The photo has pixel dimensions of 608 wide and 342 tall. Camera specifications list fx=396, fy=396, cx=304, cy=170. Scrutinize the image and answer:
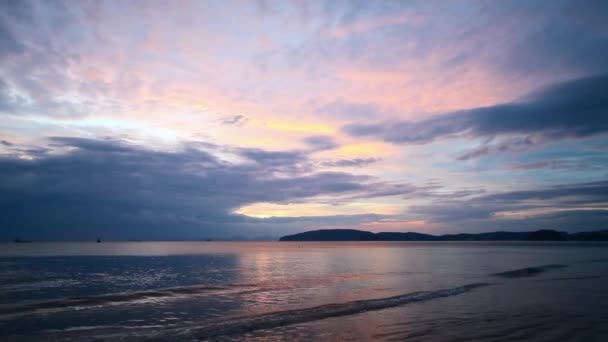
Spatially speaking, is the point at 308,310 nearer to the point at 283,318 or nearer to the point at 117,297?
the point at 283,318

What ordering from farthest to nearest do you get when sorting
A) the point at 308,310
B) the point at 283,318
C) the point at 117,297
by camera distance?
the point at 117,297
the point at 308,310
the point at 283,318

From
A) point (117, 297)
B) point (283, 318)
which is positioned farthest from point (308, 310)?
point (117, 297)

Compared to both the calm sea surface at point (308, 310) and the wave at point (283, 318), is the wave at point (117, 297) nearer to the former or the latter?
the calm sea surface at point (308, 310)

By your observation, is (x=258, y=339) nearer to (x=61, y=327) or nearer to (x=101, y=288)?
(x=61, y=327)

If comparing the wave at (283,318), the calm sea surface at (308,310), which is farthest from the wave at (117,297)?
the wave at (283,318)

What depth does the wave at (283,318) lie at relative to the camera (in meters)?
17.2

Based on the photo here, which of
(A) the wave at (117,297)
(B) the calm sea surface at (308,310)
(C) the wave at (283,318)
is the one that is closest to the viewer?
(B) the calm sea surface at (308,310)

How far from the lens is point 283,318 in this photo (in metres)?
20.1

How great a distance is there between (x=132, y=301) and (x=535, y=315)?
23.9 m

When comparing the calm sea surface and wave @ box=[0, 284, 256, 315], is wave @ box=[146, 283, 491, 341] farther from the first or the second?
wave @ box=[0, 284, 256, 315]

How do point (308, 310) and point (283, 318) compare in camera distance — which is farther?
point (308, 310)

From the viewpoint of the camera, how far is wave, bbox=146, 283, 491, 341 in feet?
56.6

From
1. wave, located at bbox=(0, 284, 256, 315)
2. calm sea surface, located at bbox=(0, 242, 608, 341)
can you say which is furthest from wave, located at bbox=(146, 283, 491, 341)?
wave, located at bbox=(0, 284, 256, 315)

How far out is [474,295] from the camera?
27453mm
